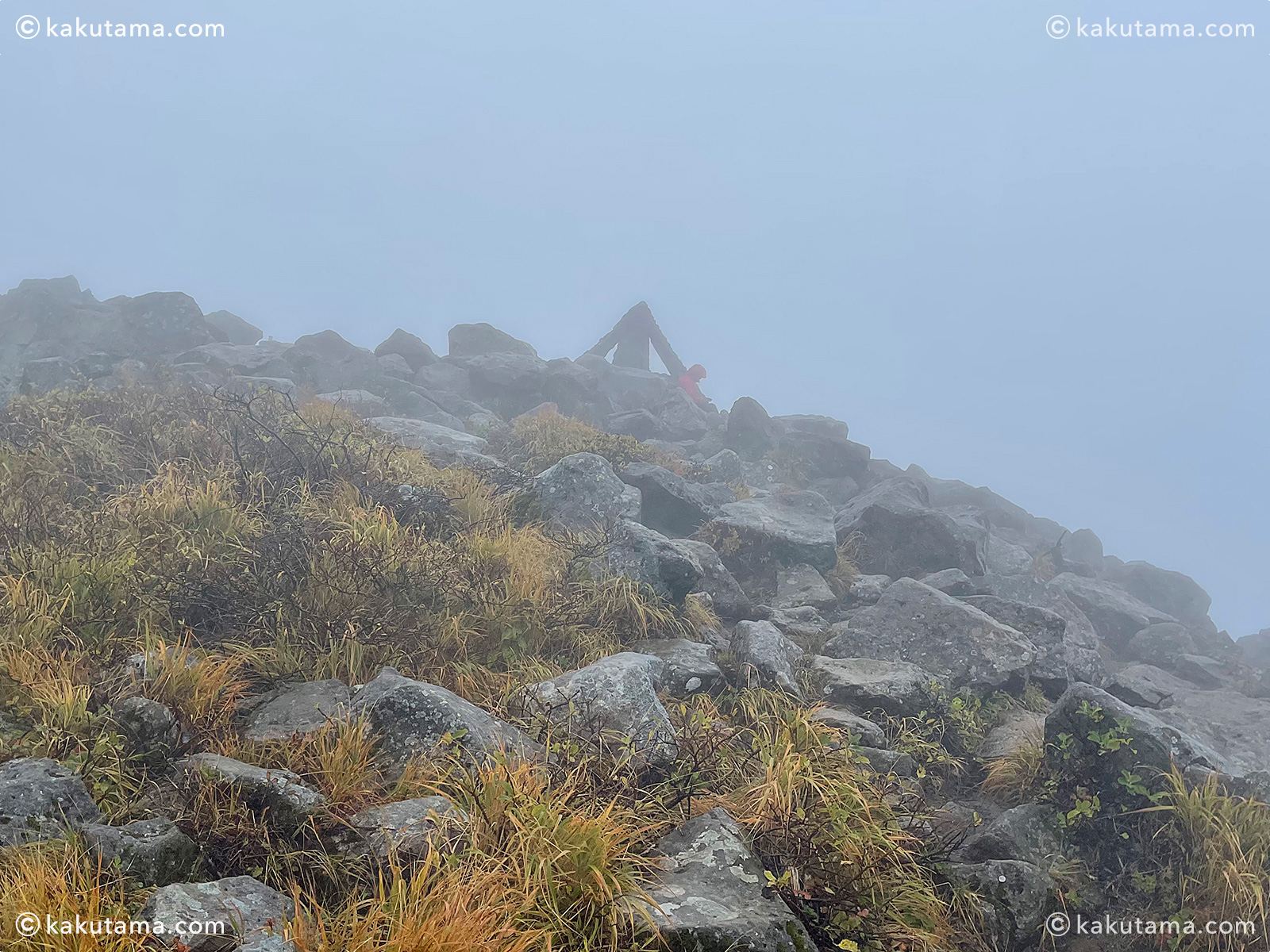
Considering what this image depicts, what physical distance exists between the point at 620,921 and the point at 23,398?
12812 millimetres

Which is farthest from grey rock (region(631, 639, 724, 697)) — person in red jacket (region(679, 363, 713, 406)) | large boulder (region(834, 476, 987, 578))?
person in red jacket (region(679, 363, 713, 406))

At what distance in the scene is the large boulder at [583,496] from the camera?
37.7 feet

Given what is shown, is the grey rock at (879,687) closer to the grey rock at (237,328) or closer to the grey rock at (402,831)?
the grey rock at (402,831)

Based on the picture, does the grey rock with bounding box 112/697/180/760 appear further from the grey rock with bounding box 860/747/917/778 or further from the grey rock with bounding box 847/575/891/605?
the grey rock with bounding box 847/575/891/605

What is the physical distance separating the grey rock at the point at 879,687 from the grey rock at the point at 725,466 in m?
11.9

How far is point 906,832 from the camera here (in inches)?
203

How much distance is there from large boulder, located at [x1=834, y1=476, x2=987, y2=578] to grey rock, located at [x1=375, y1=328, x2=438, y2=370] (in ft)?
66.3

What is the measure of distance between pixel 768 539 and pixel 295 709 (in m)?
9.72

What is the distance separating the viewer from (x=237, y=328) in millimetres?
33406

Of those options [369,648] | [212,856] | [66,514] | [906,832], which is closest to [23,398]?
[66,514]

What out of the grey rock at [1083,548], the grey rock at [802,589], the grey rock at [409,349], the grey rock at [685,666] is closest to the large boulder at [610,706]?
the grey rock at [685,666]

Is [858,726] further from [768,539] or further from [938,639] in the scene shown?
[768,539]

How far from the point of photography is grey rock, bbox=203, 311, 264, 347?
32688 millimetres

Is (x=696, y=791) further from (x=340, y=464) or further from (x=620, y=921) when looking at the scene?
(x=340, y=464)
